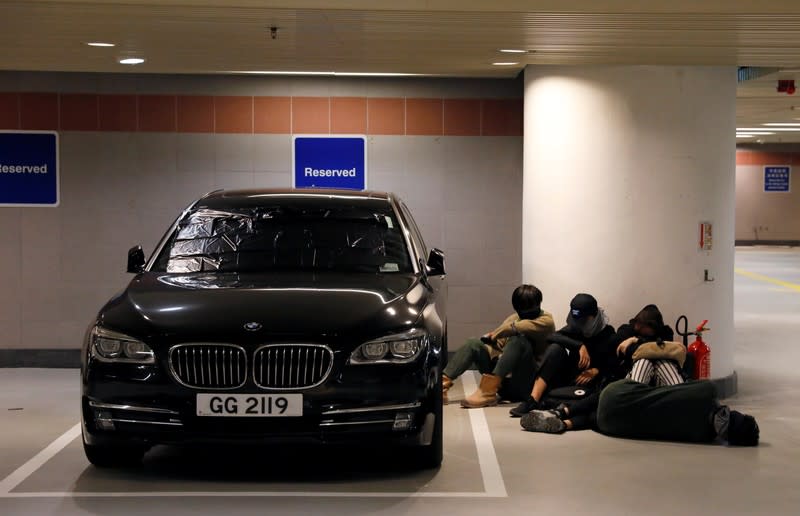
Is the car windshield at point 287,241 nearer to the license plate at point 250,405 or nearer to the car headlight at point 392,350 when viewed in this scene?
the car headlight at point 392,350

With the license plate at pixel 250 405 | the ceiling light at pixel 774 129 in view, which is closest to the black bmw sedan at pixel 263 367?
the license plate at pixel 250 405

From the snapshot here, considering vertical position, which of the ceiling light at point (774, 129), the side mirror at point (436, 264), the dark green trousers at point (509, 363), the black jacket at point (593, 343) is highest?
the ceiling light at point (774, 129)

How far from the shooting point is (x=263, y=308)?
610 centimetres

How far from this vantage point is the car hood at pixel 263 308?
19.6ft

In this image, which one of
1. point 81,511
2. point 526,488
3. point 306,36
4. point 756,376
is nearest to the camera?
point 81,511

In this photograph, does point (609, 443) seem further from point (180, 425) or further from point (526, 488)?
point (180, 425)

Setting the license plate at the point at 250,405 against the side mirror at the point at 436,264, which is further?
the side mirror at the point at 436,264

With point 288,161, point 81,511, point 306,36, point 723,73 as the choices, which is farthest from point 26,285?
point 723,73

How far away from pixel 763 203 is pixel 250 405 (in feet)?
120

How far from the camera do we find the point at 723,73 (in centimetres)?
951

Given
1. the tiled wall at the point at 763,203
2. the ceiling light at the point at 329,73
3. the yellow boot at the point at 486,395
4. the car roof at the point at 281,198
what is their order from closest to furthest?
1. the car roof at the point at 281,198
2. the yellow boot at the point at 486,395
3. the ceiling light at the point at 329,73
4. the tiled wall at the point at 763,203

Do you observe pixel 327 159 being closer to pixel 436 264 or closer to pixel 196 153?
pixel 196 153

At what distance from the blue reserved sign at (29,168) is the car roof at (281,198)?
3.96 m

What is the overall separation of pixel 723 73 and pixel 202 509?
5830mm
